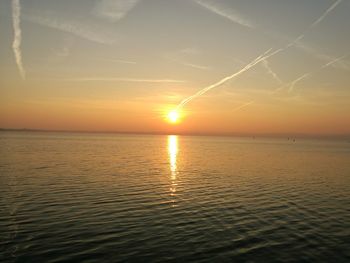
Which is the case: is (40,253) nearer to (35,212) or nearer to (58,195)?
(35,212)

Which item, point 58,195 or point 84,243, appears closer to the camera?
point 84,243

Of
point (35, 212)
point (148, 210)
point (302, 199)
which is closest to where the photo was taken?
point (35, 212)

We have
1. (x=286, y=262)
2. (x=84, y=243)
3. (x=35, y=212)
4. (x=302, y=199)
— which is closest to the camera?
(x=286, y=262)

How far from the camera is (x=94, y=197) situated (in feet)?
113

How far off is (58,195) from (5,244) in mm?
15775

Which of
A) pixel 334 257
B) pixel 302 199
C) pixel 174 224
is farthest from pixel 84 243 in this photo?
pixel 302 199

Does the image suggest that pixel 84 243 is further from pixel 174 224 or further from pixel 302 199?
pixel 302 199

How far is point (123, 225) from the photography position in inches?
957

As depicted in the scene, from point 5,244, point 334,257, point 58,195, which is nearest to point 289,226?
point 334,257

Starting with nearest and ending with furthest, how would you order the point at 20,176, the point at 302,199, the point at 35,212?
the point at 35,212
the point at 302,199
the point at 20,176

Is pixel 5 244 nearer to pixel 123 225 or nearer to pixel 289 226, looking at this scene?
pixel 123 225

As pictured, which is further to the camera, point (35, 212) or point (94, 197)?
point (94, 197)

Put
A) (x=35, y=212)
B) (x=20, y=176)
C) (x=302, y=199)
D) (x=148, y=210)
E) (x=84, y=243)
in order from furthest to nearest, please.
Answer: (x=20, y=176), (x=302, y=199), (x=148, y=210), (x=35, y=212), (x=84, y=243)

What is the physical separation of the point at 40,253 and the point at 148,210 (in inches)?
511
